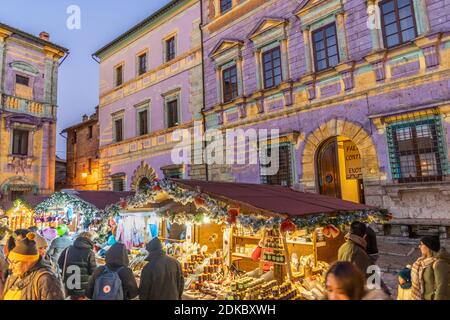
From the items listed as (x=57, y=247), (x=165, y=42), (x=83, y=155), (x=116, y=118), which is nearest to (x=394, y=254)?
(x=57, y=247)

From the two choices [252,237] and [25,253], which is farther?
[252,237]

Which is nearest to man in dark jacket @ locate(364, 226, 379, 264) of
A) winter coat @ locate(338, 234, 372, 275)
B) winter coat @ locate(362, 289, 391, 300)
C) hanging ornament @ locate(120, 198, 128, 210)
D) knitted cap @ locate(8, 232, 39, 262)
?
winter coat @ locate(338, 234, 372, 275)

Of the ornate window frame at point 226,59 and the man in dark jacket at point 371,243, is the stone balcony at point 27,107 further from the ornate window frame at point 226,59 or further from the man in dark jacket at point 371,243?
the man in dark jacket at point 371,243

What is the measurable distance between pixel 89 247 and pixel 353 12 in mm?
10719

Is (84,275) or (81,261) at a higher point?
(81,261)

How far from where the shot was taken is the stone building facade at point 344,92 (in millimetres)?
9180

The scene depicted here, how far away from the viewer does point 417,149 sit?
9.36 metres

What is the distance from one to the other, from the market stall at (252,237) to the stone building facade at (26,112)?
14.1 m

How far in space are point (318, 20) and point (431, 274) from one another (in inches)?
392

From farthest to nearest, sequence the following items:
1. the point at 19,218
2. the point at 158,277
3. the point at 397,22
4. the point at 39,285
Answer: the point at 19,218 → the point at 397,22 → the point at 158,277 → the point at 39,285

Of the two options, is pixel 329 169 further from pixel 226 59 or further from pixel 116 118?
pixel 116 118

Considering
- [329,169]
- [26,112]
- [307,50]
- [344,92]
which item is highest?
[26,112]

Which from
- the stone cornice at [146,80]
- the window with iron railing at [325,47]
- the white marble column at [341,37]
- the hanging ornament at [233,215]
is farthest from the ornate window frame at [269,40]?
the hanging ornament at [233,215]

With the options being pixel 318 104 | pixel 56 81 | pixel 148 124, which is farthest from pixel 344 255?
pixel 56 81
